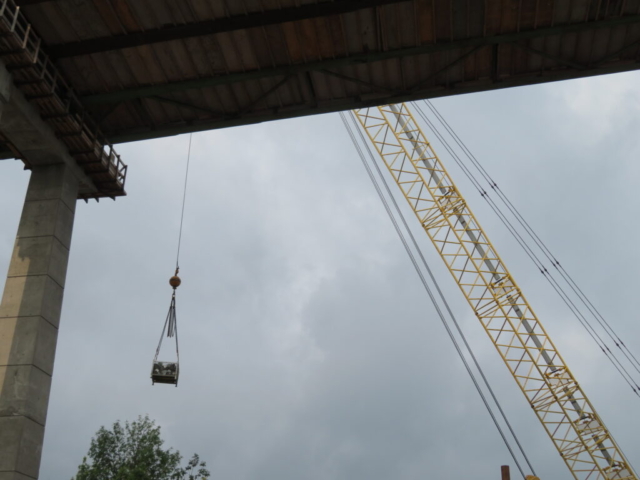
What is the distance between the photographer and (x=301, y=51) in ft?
63.6

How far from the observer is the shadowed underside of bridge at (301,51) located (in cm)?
1817

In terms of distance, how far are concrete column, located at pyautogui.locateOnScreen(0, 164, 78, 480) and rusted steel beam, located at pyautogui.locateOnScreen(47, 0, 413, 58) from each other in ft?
12.8

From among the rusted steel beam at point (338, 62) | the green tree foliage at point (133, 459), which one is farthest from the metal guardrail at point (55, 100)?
the green tree foliage at point (133, 459)

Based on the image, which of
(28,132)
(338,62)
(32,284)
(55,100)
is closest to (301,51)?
(338,62)

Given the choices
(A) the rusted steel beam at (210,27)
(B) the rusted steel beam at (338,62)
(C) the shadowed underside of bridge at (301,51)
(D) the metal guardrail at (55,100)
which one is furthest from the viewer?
(B) the rusted steel beam at (338,62)

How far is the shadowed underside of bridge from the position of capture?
59.6 feet

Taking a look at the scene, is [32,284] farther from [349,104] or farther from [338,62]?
[349,104]

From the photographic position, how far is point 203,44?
749 inches

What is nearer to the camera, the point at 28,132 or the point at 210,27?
the point at 210,27

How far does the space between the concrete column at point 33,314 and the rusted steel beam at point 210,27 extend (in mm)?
3896

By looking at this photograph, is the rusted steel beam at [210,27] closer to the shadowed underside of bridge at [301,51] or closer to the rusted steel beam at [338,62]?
the shadowed underside of bridge at [301,51]

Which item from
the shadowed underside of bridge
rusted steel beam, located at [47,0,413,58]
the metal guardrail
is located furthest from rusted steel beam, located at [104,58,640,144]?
rusted steel beam, located at [47,0,413,58]

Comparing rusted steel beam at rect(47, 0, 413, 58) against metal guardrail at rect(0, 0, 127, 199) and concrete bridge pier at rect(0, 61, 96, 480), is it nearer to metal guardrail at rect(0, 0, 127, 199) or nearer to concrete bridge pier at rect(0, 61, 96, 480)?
metal guardrail at rect(0, 0, 127, 199)

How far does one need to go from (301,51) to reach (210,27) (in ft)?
9.21
